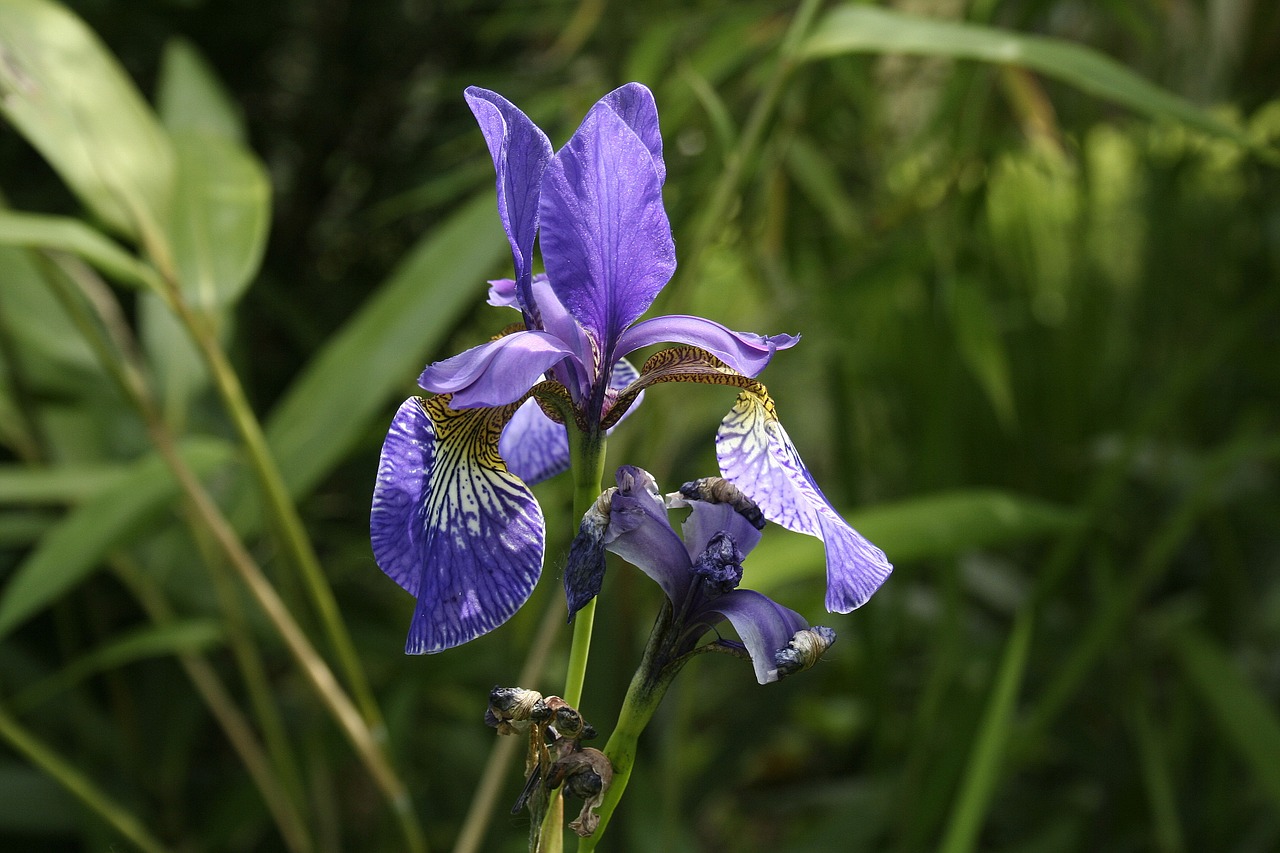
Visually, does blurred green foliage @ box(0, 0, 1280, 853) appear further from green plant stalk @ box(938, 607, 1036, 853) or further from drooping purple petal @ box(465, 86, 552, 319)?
drooping purple petal @ box(465, 86, 552, 319)

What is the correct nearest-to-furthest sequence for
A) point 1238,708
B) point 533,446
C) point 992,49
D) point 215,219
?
point 533,446, point 992,49, point 215,219, point 1238,708

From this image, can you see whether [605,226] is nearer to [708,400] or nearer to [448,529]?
[448,529]

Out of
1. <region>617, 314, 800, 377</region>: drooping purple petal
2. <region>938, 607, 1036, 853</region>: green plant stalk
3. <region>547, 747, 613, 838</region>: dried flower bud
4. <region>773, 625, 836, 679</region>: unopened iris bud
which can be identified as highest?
<region>617, 314, 800, 377</region>: drooping purple petal

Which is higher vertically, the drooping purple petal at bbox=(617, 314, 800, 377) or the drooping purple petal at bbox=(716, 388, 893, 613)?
the drooping purple petal at bbox=(617, 314, 800, 377)

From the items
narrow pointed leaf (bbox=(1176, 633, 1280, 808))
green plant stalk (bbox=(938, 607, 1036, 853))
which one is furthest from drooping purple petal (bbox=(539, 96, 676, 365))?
narrow pointed leaf (bbox=(1176, 633, 1280, 808))

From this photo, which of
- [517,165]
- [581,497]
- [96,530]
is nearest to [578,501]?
[581,497]

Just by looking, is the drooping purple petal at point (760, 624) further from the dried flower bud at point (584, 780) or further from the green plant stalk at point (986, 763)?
the green plant stalk at point (986, 763)

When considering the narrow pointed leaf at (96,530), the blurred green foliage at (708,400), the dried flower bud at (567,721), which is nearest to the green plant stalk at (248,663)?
the blurred green foliage at (708,400)
